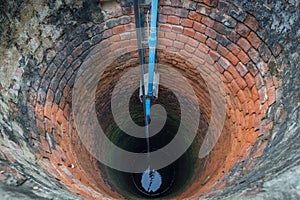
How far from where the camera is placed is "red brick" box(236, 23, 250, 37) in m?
2.87

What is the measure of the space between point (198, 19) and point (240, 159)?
56.6 inches

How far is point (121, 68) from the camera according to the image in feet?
11.3

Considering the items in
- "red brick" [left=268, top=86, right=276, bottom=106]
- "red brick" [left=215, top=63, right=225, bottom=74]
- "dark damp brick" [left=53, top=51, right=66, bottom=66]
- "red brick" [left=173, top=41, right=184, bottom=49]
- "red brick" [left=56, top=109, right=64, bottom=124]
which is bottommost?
"red brick" [left=56, top=109, right=64, bottom=124]

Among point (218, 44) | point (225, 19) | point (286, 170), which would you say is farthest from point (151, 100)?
point (286, 170)

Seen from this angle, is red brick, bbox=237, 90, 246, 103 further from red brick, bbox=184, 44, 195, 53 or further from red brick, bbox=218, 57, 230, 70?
red brick, bbox=184, 44, 195, 53

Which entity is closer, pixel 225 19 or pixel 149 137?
pixel 225 19

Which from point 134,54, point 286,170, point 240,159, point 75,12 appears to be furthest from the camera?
point 134,54

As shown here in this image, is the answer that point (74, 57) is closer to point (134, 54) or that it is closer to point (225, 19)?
point (134, 54)

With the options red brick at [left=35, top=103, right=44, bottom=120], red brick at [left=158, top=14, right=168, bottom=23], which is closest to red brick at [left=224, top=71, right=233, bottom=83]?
red brick at [left=158, top=14, right=168, bottom=23]

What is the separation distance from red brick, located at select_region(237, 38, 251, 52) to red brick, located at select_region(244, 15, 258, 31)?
145mm

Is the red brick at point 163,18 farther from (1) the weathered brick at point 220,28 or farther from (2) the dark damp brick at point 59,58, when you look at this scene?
(2) the dark damp brick at point 59,58

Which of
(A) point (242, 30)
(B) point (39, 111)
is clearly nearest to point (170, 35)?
(A) point (242, 30)

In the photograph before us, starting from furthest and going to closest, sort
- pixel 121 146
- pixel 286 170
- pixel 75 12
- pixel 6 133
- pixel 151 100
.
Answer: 1. pixel 121 146
2. pixel 151 100
3. pixel 75 12
4. pixel 6 133
5. pixel 286 170

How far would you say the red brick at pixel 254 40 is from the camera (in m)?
2.84
